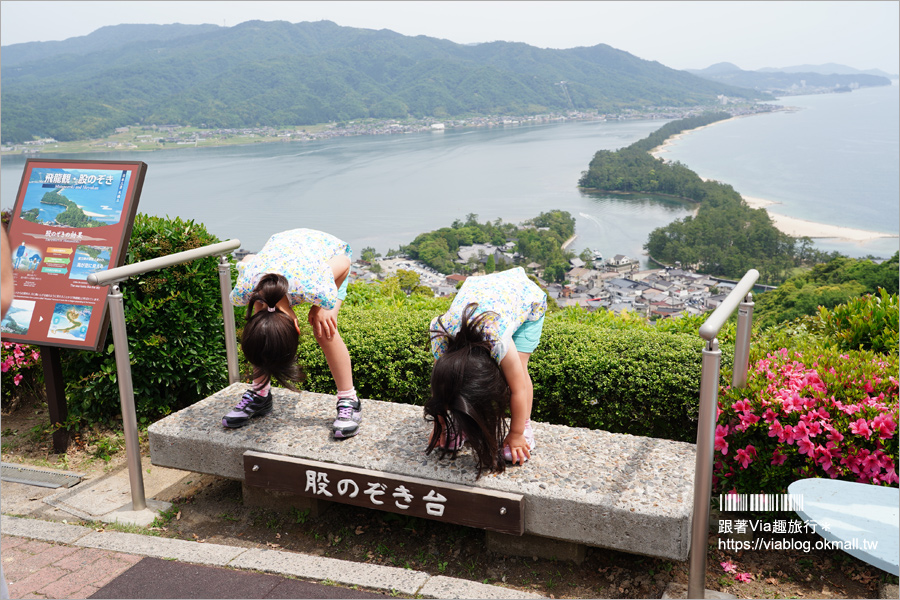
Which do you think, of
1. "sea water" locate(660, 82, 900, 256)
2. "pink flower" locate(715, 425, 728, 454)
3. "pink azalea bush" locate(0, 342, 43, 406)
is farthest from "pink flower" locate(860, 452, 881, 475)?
"sea water" locate(660, 82, 900, 256)

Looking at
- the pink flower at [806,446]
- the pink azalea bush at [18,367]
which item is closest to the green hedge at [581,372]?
the pink flower at [806,446]

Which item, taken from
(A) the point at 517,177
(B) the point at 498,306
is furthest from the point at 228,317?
(A) the point at 517,177

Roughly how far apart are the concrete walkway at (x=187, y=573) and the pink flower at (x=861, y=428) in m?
1.43

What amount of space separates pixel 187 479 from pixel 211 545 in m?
1.02

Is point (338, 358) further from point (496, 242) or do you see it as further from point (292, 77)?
point (292, 77)

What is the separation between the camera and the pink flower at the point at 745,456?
271 cm

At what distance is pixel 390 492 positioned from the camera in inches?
105

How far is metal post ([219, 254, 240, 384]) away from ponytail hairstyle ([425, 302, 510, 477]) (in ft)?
5.74

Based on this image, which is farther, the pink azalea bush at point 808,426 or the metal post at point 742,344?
the metal post at point 742,344

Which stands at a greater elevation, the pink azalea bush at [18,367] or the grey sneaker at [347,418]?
Answer: the grey sneaker at [347,418]

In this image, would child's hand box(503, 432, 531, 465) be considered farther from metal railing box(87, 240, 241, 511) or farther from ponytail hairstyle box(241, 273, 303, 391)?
metal railing box(87, 240, 241, 511)

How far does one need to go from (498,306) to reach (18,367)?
3.77 m

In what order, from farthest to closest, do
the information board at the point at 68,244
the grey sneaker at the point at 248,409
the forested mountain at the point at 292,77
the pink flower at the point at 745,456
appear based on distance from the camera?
the forested mountain at the point at 292,77, the information board at the point at 68,244, the grey sneaker at the point at 248,409, the pink flower at the point at 745,456

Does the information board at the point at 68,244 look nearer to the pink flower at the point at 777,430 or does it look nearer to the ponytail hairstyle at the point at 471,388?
the ponytail hairstyle at the point at 471,388
